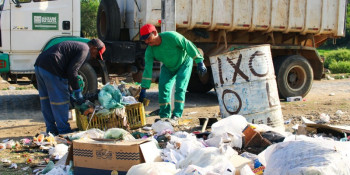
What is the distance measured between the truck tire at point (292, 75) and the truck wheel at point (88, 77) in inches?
153

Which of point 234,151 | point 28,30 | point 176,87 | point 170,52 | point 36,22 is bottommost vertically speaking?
point 234,151

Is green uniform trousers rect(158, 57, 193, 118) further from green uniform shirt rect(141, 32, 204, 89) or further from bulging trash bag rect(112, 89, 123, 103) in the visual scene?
bulging trash bag rect(112, 89, 123, 103)

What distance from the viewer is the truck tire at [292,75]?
9.49m

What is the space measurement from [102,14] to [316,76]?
5.13 m

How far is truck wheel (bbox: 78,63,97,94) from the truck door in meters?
0.77

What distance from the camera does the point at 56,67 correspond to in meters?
5.53

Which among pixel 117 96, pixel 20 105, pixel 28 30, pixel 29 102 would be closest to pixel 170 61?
pixel 117 96

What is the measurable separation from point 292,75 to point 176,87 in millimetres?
4519

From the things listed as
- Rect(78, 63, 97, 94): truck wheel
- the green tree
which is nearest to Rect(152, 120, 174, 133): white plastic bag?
Rect(78, 63, 97, 94): truck wheel

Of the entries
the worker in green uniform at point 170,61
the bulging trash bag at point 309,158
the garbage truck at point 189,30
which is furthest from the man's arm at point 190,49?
the bulging trash bag at point 309,158

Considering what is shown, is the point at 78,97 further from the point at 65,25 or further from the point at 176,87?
the point at 65,25

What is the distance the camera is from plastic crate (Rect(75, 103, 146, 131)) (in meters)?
5.86

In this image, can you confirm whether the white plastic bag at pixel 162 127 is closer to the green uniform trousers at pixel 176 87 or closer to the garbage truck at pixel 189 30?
the green uniform trousers at pixel 176 87

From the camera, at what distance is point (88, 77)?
310 inches
